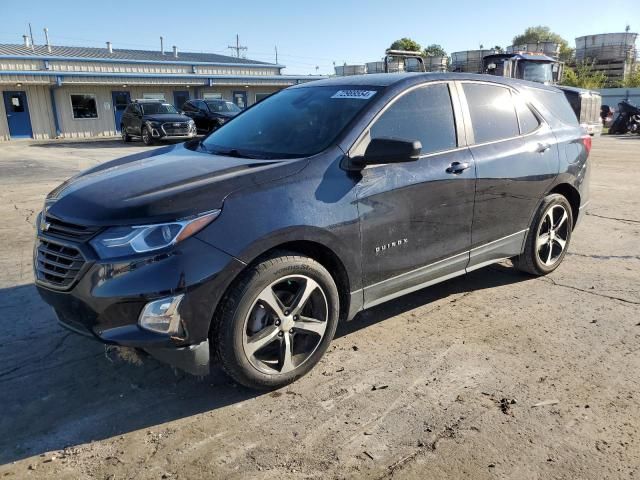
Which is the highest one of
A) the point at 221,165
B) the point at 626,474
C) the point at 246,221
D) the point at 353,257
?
the point at 221,165

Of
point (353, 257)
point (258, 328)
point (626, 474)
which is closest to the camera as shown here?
point (626, 474)

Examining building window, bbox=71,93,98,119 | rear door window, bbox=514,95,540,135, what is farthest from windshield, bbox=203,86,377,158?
building window, bbox=71,93,98,119

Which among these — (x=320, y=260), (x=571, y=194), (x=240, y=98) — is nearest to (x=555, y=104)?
(x=571, y=194)

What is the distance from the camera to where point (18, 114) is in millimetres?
26906

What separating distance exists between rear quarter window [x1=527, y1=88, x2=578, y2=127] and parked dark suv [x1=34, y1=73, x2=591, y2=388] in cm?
30

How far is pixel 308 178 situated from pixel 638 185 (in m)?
9.14

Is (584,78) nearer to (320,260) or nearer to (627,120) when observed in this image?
(627,120)

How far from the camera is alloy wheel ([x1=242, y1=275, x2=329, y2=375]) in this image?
9.80 ft

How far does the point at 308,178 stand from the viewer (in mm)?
3125

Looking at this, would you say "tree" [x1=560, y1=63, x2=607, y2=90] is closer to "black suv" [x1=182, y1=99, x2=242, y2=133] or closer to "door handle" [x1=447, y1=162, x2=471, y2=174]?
"black suv" [x1=182, y1=99, x2=242, y2=133]

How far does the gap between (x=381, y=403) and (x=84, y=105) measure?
3017cm

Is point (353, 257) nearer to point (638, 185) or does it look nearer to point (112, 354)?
point (112, 354)

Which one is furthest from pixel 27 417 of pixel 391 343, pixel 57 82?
pixel 57 82

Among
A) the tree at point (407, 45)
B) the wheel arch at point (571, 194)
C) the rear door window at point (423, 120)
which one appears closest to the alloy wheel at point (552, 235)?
the wheel arch at point (571, 194)
